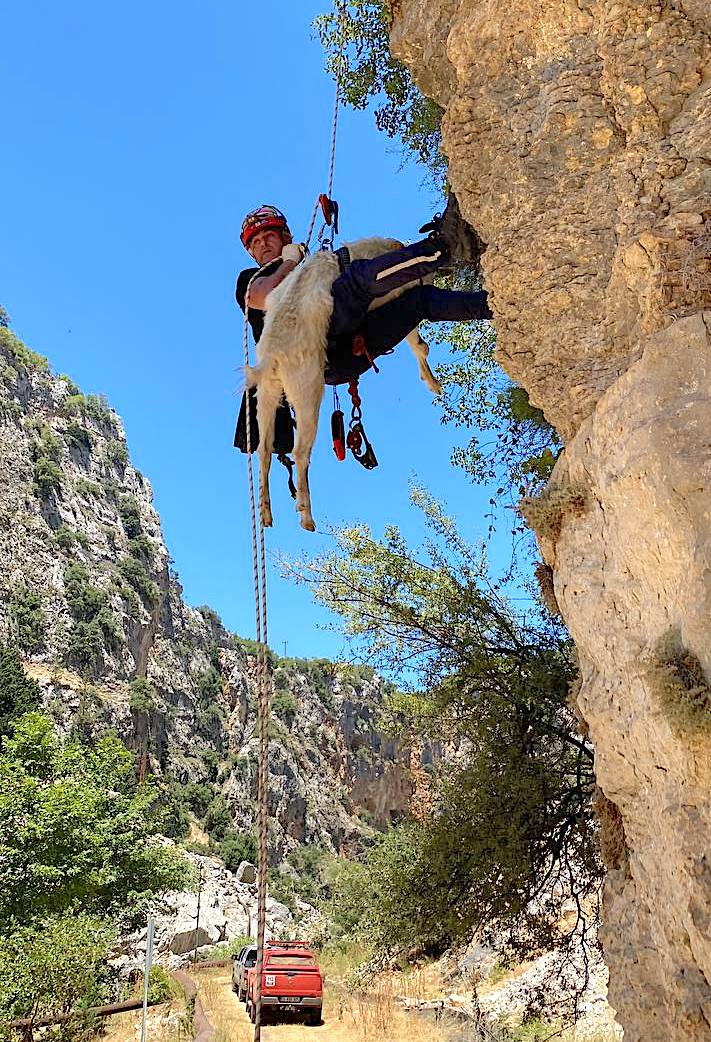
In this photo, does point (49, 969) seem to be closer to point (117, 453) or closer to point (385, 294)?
point (385, 294)

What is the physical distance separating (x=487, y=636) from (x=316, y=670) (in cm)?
7863

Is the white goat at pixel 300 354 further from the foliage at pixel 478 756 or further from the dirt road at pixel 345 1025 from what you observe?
the dirt road at pixel 345 1025

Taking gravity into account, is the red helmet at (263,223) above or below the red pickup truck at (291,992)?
above

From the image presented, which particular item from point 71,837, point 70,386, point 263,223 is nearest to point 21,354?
point 70,386

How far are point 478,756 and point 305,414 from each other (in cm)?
433

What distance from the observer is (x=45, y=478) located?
62.1m

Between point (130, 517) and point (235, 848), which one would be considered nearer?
point (235, 848)

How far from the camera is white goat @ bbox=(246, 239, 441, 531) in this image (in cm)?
515

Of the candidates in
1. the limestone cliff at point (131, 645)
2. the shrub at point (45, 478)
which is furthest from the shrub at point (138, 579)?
the shrub at point (45, 478)

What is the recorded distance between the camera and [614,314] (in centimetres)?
435

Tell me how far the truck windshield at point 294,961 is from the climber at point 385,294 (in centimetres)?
1403

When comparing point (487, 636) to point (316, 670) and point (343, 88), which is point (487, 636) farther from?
point (316, 670)

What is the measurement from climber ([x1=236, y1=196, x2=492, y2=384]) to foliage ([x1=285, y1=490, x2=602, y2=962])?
12.2 ft

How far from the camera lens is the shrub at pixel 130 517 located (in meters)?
72.0
